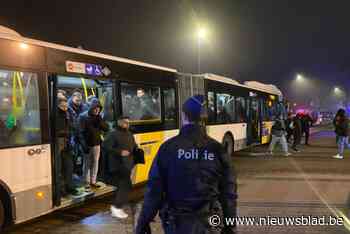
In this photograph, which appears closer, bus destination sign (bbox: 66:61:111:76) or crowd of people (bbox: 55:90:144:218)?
crowd of people (bbox: 55:90:144:218)

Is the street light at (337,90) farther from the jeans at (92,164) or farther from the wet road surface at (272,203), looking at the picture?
the jeans at (92,164)

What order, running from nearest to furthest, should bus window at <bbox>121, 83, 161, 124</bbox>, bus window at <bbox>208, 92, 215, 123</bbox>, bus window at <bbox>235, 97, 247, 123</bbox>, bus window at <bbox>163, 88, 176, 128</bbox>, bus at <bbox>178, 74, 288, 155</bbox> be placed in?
1. bus window at <bbox>121, 83, 161, 124</bbox>
2. bus window at <bbox>163, 88, 176, 128</bbox>
3. bus at <bbox>178, 74, 288, 155</bbox>
4. bus window at <bbox>208, 92, 215, 123</bbox>
5. bus window at <bbox>235, 97, 247, 123</bbox>

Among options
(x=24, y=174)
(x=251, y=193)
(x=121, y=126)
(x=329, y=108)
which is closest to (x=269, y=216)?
(x=251, y=193)

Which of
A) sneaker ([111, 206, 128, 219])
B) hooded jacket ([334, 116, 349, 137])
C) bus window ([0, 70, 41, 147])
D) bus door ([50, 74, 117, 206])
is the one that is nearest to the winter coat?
bus door ([50, 74, 117, 206])

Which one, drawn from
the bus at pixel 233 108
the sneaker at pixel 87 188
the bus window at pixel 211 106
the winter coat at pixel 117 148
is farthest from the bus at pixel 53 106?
the bus window at pixel 211 106

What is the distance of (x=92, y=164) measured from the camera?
7.79 metres

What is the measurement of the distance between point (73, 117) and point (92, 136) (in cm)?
69

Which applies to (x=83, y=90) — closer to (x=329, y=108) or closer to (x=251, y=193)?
(x=251, y=193)

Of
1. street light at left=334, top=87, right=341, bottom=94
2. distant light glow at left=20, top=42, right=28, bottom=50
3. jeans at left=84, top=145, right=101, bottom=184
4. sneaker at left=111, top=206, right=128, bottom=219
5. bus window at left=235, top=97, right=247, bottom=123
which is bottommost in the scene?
sneaker at left=111, top=206, right=128, bottom=219

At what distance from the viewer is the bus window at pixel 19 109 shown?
19.3 feet

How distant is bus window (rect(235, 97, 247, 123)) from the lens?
15.7m

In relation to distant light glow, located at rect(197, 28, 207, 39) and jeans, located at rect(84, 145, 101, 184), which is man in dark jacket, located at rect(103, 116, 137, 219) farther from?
distant light glow, located at rect(197, 28, 207, 39)

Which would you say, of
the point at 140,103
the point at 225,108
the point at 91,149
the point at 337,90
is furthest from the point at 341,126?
the point at 337,90

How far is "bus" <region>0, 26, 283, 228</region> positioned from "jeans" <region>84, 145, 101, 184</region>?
0.49ft
